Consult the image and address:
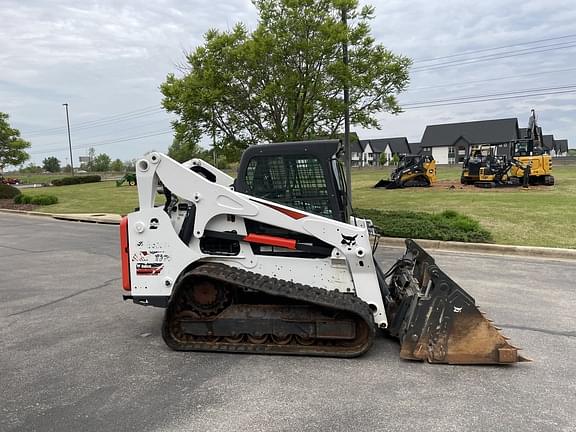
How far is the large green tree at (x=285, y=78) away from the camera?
10.3 m

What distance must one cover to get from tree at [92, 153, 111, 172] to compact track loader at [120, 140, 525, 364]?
95.1 metres

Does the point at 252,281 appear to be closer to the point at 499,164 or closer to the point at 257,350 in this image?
the point at 257,350

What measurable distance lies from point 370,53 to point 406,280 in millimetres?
7953

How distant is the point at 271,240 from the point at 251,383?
1.31 m

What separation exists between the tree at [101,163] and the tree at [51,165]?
8.40 meters

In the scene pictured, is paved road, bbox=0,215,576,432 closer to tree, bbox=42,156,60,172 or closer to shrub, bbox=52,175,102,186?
shrub, bbox=52,175,102,186

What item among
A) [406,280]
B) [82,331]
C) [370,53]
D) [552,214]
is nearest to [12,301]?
[82,331]

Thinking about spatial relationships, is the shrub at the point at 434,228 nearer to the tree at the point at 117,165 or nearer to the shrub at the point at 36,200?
the shrub at the point at 36,200

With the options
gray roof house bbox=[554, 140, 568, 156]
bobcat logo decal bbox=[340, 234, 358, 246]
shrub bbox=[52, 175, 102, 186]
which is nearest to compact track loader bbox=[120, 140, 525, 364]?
bobcat logo decal bbox=[340, 234, 358, 246]

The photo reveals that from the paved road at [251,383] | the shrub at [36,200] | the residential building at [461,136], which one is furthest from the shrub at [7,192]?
the residential building at [461,136]

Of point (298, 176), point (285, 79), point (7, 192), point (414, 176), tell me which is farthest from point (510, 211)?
point (7, 192)

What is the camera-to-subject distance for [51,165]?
96.2 m

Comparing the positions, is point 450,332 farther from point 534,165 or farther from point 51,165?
point 51,165

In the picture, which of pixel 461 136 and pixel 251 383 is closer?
pixel 251 383
